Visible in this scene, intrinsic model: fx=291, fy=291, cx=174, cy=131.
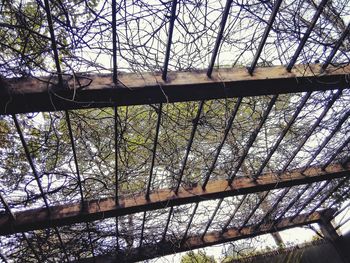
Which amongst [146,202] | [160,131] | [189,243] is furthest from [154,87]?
[189,243]

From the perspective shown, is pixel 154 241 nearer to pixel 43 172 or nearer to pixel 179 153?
pixel 179 153

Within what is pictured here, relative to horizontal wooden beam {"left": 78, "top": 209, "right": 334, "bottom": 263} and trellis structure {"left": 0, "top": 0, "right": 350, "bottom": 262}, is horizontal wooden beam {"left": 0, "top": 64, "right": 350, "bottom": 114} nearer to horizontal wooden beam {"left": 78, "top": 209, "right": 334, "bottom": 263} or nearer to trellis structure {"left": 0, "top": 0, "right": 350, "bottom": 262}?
trellis structure {"left": 0, "top": 0, "right": 350, "bottom": 262}

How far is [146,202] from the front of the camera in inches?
111

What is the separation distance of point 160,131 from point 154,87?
892 mm

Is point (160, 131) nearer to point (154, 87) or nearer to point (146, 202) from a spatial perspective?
point (146, 202)

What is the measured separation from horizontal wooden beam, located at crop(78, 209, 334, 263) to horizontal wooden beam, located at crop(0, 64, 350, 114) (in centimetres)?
265

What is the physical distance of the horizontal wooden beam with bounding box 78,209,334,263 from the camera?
12.5ft

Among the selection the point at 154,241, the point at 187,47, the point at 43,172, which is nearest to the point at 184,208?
the point at 154,241

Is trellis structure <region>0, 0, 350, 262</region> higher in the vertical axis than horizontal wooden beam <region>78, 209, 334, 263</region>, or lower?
higher

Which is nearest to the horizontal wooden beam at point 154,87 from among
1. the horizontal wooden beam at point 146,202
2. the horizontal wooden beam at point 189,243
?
the horizontal wooden beam at point 146,202

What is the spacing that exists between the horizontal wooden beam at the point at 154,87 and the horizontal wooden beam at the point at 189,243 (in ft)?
8.69

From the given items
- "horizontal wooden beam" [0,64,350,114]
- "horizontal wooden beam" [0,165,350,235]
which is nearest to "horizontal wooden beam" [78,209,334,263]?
"horizontal wooden beam" [0,165,350,235]

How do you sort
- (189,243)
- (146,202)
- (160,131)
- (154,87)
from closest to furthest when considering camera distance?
1. (154,87)
2. (160,131)
3. (146,202)
4. (189,243)

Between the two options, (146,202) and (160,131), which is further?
(146,202)
